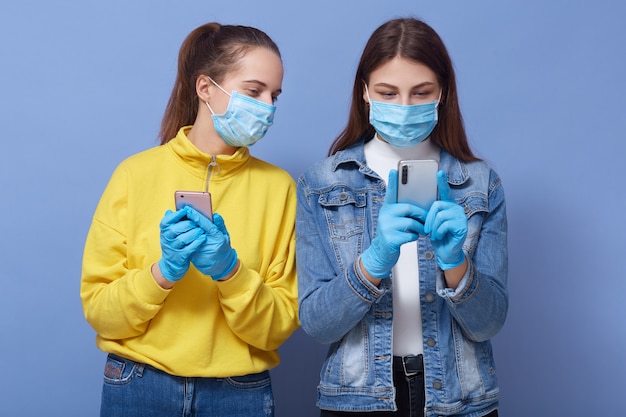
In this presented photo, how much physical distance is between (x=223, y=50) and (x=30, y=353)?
1227mm

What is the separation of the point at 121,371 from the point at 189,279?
0.26m

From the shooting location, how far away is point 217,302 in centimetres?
188

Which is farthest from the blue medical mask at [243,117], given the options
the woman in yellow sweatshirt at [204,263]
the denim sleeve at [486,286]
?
the denim sleeve at [486,286]

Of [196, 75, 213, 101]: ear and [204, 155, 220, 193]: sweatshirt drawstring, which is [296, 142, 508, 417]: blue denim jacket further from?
[196, 75, 213, 101]: ear

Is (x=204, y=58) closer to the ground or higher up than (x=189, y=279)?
higher up

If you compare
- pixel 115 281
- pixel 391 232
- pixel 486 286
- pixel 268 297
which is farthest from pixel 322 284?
pixel 115 281

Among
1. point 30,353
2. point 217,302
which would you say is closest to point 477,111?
point 217,302

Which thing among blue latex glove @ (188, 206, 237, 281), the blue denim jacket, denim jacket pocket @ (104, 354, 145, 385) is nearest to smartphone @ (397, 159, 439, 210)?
the blue denim jacket

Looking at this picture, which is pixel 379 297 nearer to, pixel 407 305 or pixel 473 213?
pixel 407 305

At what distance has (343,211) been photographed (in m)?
1.84

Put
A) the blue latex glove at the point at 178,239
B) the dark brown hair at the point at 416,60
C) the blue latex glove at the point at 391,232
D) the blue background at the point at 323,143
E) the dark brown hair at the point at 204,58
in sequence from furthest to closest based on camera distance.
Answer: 1. the blue background at the point at 323,143
2. the dark brown hair at the point at 204,58
3. the dark brown hair at the point at 416,60
4. the blue latex glove at the point at 178,239
5. the blue latex glove at the point at 391,232

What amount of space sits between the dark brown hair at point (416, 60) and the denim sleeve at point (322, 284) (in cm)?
22

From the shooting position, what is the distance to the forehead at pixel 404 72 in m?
1.79

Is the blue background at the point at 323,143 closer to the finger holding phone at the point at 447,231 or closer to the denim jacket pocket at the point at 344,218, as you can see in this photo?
the denim jacket pocket at the point at 344,218
